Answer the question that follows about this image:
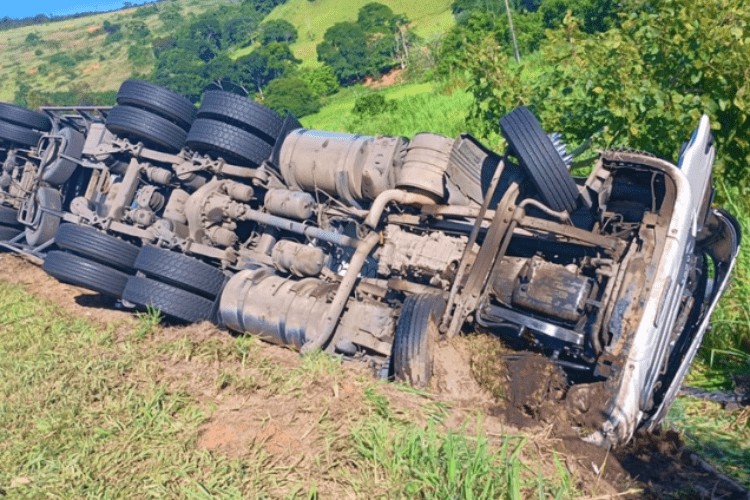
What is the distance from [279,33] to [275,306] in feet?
209

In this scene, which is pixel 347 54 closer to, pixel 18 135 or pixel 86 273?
pixel 18 135

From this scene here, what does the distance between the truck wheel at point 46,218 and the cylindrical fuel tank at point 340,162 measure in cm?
329

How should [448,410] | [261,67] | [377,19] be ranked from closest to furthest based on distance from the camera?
1. [448,410]
2. [261,67]
3. [377,19]

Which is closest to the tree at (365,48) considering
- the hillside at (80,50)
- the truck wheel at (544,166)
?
the hillside at (80,50)

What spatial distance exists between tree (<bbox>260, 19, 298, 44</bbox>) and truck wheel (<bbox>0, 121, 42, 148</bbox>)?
191ft

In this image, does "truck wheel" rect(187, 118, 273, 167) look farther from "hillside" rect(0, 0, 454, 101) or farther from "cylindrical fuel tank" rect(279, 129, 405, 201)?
"hillside" rect(0, 0, 454, 101)

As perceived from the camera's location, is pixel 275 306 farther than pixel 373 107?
No

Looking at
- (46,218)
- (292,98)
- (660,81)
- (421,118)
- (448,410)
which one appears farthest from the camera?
(292,98)

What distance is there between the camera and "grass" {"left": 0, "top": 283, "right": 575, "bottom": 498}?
3.11 meters

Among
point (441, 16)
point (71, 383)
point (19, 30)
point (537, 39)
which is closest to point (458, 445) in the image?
point (71, 383)

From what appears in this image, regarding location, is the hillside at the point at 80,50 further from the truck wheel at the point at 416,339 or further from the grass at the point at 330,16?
the truck wheel at the point at 416,339

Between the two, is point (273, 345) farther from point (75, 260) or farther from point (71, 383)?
point (75, 260)

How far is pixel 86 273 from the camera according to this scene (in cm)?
656

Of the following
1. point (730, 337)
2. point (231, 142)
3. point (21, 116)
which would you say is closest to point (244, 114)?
point (231, 142)
